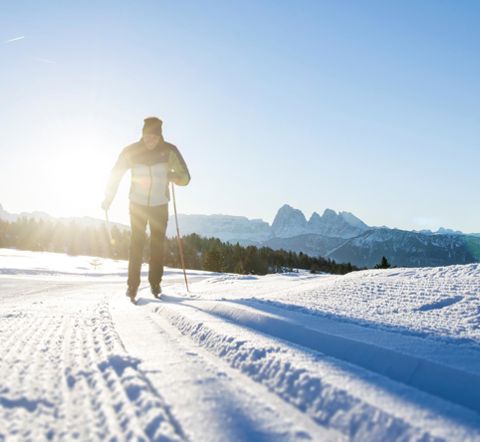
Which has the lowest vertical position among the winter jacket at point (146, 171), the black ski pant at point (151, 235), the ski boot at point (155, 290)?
the ski boot at point (155, 290)

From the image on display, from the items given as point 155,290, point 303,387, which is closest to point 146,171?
point 155,290

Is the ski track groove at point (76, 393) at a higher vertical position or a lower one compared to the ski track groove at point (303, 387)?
lower

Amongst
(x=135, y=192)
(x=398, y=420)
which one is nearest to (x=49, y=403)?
(x=398, y=420)

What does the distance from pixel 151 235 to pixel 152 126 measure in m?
1.60

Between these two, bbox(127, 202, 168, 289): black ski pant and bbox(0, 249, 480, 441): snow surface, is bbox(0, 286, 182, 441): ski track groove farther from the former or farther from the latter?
bbox(127, 202, 168, 289): black ski pant

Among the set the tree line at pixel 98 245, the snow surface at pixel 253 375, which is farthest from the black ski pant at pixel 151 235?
the tree line at pixel 98 245

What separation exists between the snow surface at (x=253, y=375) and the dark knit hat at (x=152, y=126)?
3235mm

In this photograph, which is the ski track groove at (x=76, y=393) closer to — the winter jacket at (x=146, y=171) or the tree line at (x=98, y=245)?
the winter jacket at (x=146, y=171)

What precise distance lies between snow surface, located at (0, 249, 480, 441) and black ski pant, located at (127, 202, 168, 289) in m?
2.46

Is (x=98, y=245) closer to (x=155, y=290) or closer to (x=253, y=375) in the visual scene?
(x=155, y=290)

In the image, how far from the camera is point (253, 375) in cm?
168

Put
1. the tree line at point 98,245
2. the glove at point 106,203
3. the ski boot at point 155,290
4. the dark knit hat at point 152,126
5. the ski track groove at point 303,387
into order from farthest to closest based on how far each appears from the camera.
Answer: the tree line at point 98,245
the glove at point 106,203
the dark knit hat at point 152,126
the ski boot at point 155,290
the ski track groove at point 303,387

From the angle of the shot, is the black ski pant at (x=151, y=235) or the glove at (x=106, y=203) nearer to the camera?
the black ski pant at (x=151, y=235)

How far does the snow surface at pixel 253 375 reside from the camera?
3.84 ft
